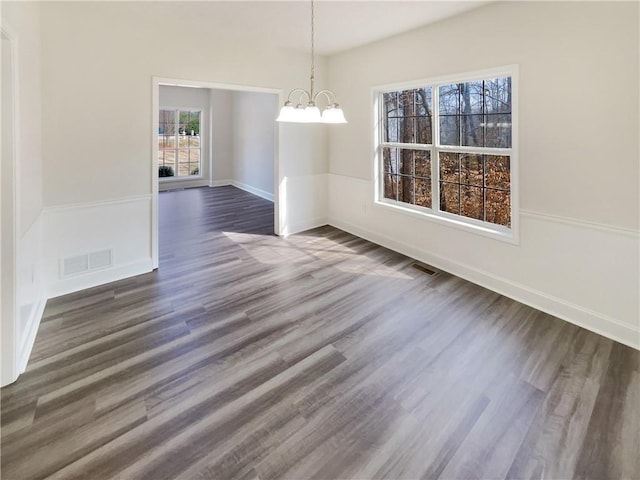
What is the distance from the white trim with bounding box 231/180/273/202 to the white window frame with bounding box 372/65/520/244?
3889 mm

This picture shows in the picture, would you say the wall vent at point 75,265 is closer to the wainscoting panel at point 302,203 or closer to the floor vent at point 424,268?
the wainscoting panel at point 302,203

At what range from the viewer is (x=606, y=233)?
2.71 metres

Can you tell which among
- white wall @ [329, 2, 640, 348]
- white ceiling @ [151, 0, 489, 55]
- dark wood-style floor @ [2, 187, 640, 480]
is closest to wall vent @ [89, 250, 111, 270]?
dark wood-style floor @ [2, 187, 640, 480]

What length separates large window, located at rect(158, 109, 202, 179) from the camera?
968cm

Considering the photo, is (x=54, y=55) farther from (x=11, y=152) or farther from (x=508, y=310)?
(x=508, y=310)

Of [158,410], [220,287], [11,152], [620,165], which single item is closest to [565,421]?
[620,165]

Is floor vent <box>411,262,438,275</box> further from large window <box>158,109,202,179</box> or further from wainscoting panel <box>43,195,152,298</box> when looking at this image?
large window <box>158,109,202,179</box>

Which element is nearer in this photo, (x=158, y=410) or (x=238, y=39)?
(x=158, y=410)

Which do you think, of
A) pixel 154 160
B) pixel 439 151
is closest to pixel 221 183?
pixel 154 160

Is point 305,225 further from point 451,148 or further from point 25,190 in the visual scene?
point 25,190

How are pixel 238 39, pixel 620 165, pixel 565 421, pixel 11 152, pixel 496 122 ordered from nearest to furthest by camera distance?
pixel 565 421 < pixel 11 152 < pixel 620 165 < pixel 496 122 < pixel 238 39

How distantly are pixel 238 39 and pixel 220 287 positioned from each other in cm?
310

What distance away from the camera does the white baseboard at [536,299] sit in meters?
2.69

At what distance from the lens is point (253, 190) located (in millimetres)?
9086
